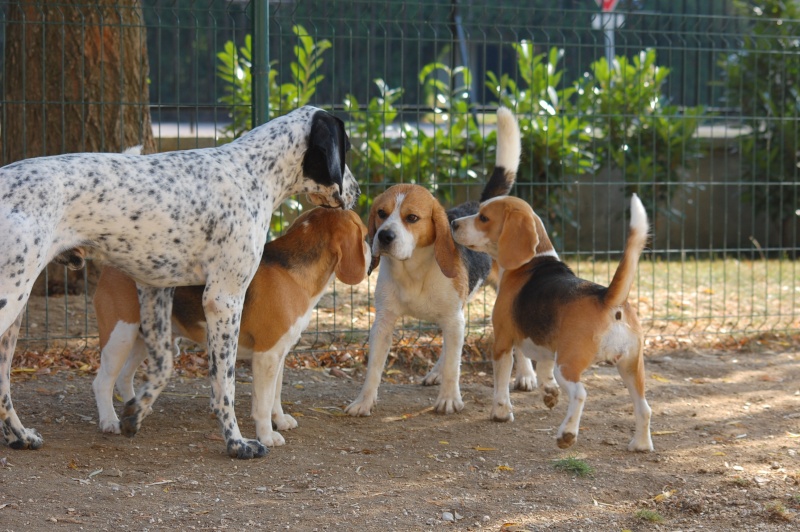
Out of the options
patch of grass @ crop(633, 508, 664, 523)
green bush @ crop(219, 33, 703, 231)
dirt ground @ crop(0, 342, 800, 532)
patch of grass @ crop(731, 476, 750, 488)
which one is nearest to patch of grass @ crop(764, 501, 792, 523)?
dirt ground @ crop(0, 342, 800, 532)

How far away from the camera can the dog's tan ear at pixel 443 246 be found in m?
5.54

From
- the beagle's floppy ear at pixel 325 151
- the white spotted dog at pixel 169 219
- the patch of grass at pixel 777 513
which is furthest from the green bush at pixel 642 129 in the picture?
the patch of grass at pixel 777 513

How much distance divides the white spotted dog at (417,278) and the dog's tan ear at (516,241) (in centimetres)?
34

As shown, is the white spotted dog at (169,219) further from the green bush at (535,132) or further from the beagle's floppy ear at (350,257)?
the green bush at (535,132)

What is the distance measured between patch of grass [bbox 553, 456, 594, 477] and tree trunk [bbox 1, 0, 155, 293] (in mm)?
4238

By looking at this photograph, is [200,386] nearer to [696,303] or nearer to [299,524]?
[299,524]

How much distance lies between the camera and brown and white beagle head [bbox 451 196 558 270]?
210 inches

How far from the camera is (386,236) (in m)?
5.32

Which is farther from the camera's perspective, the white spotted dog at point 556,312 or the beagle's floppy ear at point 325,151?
the beagle's floppy ear at point 325,151

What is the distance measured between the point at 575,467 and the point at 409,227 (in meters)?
1.63

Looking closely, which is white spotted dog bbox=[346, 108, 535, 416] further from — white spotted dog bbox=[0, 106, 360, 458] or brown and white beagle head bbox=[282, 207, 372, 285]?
white spotted dog bbox=[0, 106, 360, 458]

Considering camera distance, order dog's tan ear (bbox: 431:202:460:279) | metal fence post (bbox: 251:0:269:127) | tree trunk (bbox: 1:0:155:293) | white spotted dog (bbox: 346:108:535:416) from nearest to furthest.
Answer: white spotted dog (bbox: 346:108:535:416) < dog's tan ear (bbox: 431:202:460:279) < metal fence post (bbox: 251:0:269:127) < tree trunk (bbox: 1:0:155:293)

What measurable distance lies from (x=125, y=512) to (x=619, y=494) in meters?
2.16

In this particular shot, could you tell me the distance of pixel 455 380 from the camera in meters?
5.73
